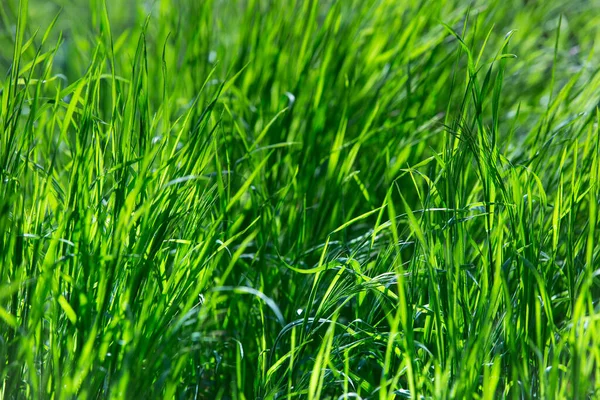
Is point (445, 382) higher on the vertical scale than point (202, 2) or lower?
lower


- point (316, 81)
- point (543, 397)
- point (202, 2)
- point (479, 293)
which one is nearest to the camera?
point (543, 397)

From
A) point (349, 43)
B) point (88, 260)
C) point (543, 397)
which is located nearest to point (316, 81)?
point (349, 43)

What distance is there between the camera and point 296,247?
1.10m

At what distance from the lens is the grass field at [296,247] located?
757 mm

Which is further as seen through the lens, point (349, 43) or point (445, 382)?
point (349, 43)

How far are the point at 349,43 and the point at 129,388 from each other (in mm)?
958

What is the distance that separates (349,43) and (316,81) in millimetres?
145

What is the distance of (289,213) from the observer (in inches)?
46.8

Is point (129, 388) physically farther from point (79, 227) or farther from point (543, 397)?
point (543, 397)

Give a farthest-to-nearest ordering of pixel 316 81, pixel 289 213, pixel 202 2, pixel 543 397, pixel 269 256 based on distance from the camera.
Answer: pixel 202 2 < pixel 316 81 < pixel 289 213 < pixel 269 256 < pixel 543 397

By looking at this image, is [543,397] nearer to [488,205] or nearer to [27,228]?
[488,205]

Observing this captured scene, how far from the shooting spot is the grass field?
2.48ft

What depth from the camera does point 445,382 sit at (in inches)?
28.2

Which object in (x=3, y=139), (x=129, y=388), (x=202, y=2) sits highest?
(x=202, y=2)
